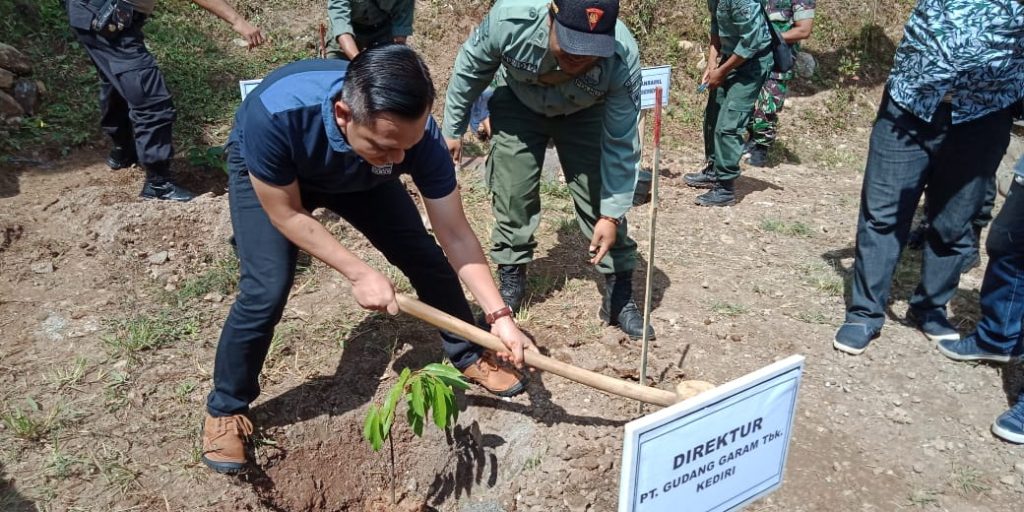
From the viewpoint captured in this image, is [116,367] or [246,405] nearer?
[246,405]

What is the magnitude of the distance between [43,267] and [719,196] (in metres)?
4.44

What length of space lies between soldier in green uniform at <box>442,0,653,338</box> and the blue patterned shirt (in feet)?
3.96

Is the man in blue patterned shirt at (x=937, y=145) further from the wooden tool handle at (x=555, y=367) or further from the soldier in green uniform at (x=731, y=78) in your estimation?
the soldier in green uniform at (x=731, y=78)

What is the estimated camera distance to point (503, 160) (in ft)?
11.2

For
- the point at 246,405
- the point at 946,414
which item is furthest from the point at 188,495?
the point at 946,414

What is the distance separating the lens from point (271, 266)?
251 cm

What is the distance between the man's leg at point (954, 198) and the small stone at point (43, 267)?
4.44 meters

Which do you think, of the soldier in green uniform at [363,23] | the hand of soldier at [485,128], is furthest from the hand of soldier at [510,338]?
the soldier in green uniform at [363,23]

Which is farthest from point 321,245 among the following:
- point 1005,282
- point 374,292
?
point 1005,282

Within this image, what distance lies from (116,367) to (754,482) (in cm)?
267

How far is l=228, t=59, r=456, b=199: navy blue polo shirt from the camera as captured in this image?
7.40 feet

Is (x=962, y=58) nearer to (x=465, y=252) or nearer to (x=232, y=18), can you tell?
(x=465, y=252)

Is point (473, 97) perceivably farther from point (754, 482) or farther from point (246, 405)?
point (754, 482)

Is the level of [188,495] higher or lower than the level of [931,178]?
lower
